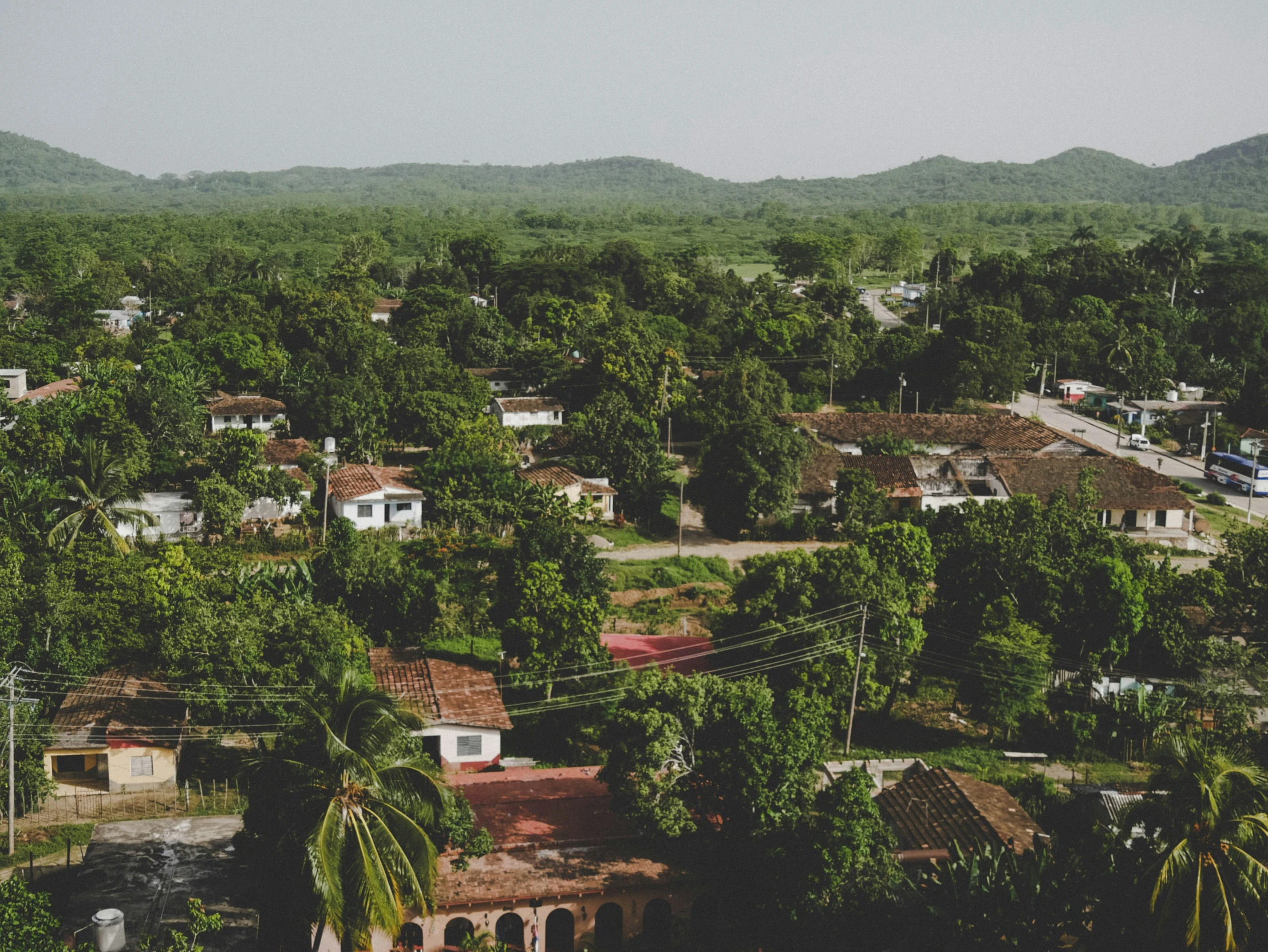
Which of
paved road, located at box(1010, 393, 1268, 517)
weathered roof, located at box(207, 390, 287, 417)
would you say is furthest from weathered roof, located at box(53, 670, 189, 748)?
paved road, located at box(1010, 393, 1268, 517)

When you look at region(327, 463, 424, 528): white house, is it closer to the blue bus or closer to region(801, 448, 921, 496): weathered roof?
region(801, 448, 921, 496): weathered roof

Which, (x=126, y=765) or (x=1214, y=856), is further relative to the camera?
(x=126, y=765)

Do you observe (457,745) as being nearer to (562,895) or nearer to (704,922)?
(562,895)


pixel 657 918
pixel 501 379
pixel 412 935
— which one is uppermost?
pixel 501 379

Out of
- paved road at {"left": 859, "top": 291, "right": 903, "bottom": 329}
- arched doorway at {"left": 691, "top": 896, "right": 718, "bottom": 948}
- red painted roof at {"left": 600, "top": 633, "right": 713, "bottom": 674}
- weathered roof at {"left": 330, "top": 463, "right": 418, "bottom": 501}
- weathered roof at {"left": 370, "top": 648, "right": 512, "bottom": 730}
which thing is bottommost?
arched doorway at {"left": 691, "top": 896, "right": 718, "bottom": 948}

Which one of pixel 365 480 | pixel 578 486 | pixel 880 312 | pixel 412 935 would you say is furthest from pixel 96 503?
pixel 880 312

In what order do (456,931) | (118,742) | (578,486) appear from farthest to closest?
(578,486) < (118,742) < (456,931)

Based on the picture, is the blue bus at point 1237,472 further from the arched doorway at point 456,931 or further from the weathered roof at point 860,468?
the arched doorway at point 456,931
